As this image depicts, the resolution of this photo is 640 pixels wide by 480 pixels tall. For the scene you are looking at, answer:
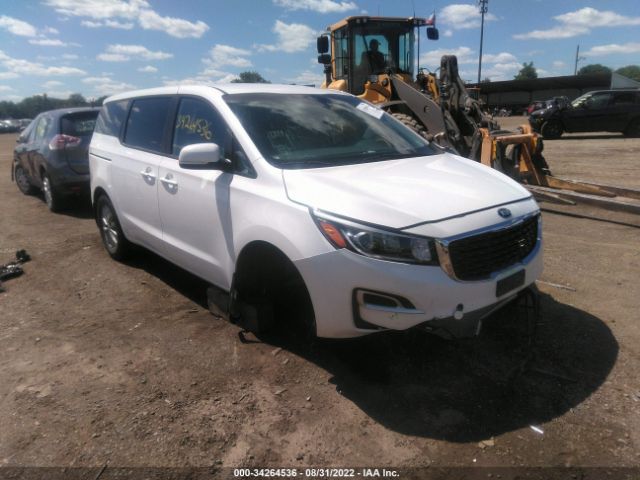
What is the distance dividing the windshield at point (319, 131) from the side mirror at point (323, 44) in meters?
7.16

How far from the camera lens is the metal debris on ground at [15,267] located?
539 cm

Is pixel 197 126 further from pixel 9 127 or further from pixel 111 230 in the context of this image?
pixel 9 127

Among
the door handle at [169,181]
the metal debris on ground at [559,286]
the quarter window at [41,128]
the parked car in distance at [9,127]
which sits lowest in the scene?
the parked car in distance at [9,127]

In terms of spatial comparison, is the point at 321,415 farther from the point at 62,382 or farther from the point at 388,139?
the point at 388,139

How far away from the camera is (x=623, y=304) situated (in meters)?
4.04

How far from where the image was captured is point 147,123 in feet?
15.3

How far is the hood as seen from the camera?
277cm

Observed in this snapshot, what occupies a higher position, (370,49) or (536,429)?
(370,49)

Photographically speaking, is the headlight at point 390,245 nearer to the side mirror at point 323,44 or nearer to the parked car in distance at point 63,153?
the parked car in distance at point 63,153

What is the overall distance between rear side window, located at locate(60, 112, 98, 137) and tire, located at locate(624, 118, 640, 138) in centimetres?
1855

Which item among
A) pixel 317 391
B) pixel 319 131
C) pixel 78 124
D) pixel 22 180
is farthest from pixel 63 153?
pixel 317 391

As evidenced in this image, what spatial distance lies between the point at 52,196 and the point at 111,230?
3433mm

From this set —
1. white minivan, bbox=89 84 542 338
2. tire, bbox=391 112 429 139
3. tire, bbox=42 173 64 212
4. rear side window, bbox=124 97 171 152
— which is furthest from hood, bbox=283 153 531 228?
tire, bbox=42 173 64 212

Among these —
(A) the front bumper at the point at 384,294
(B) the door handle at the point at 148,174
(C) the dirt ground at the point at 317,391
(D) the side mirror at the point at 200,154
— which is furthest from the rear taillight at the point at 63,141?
(A) the front bumper at the point at 384,294
